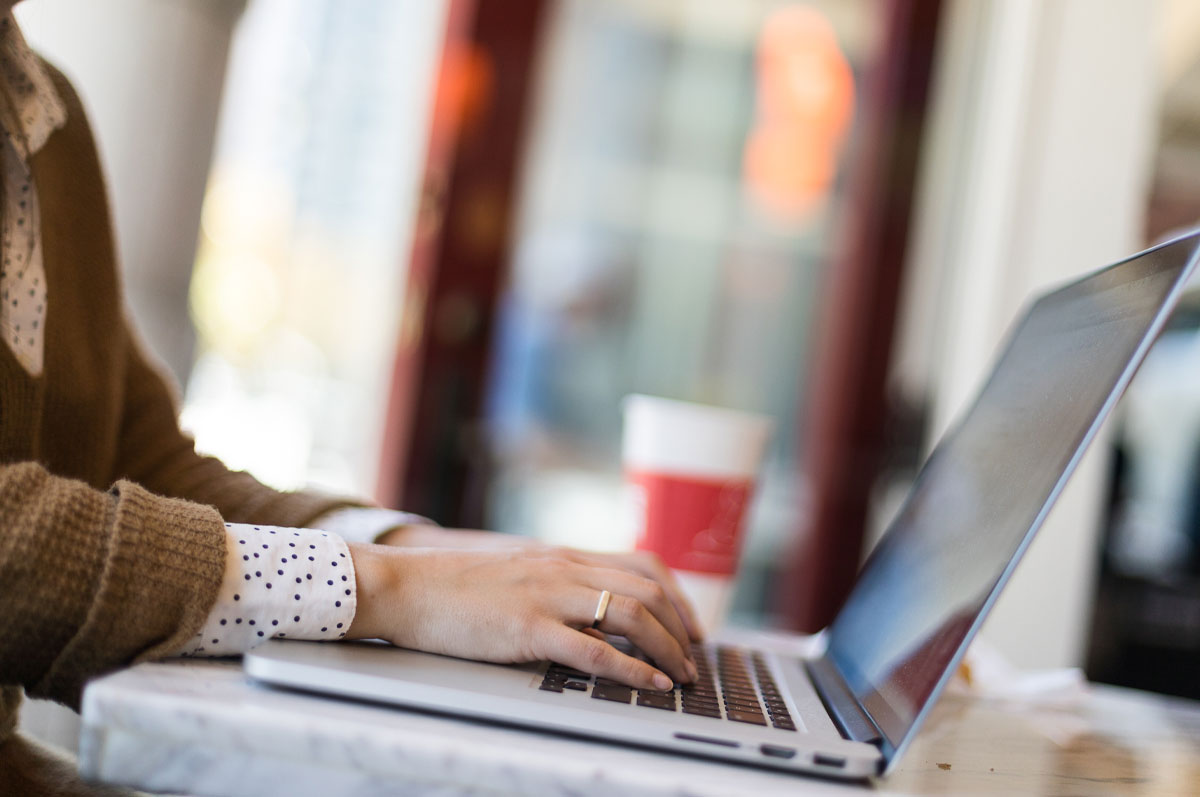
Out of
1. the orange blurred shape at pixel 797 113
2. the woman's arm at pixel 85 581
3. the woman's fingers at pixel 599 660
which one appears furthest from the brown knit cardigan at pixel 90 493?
the orange blurred shape at pixel 797 113

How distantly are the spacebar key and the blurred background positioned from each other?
5.07 feet

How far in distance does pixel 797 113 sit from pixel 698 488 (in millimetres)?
1486

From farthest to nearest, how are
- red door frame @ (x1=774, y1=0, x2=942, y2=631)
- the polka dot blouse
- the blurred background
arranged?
1. red door frame @ (x1=774, y1=0, x2=942, y2=631)
2. the blurred background
3. the polka dot blouse

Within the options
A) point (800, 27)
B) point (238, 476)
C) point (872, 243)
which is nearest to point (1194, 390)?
point (872, 243)

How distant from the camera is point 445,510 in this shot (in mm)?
2146

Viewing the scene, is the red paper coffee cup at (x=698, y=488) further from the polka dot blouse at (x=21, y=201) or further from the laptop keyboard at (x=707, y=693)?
the polka dot blouse at (x=21, y=201)

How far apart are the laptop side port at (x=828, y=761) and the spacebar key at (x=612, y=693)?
98mm

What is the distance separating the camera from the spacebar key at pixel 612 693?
0.51 metres

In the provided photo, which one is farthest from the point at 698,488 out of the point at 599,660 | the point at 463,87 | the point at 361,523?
the point at 463,87

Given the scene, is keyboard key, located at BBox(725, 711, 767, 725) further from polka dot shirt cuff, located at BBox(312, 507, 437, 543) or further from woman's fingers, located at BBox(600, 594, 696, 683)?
polka dot shirt cuff, located at BBox(312, 507, 437, 543)

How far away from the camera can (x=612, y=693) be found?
52 centimetres

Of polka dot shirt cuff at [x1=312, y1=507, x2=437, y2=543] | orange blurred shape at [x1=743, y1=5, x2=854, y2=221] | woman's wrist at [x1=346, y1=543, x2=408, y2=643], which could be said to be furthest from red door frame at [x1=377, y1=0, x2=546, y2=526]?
woman's wrist at [x1=346, y1=543, x2=408, y2=643]

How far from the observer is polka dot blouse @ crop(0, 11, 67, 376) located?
2.35ft

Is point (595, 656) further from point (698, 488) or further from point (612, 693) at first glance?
point (698, 488)
